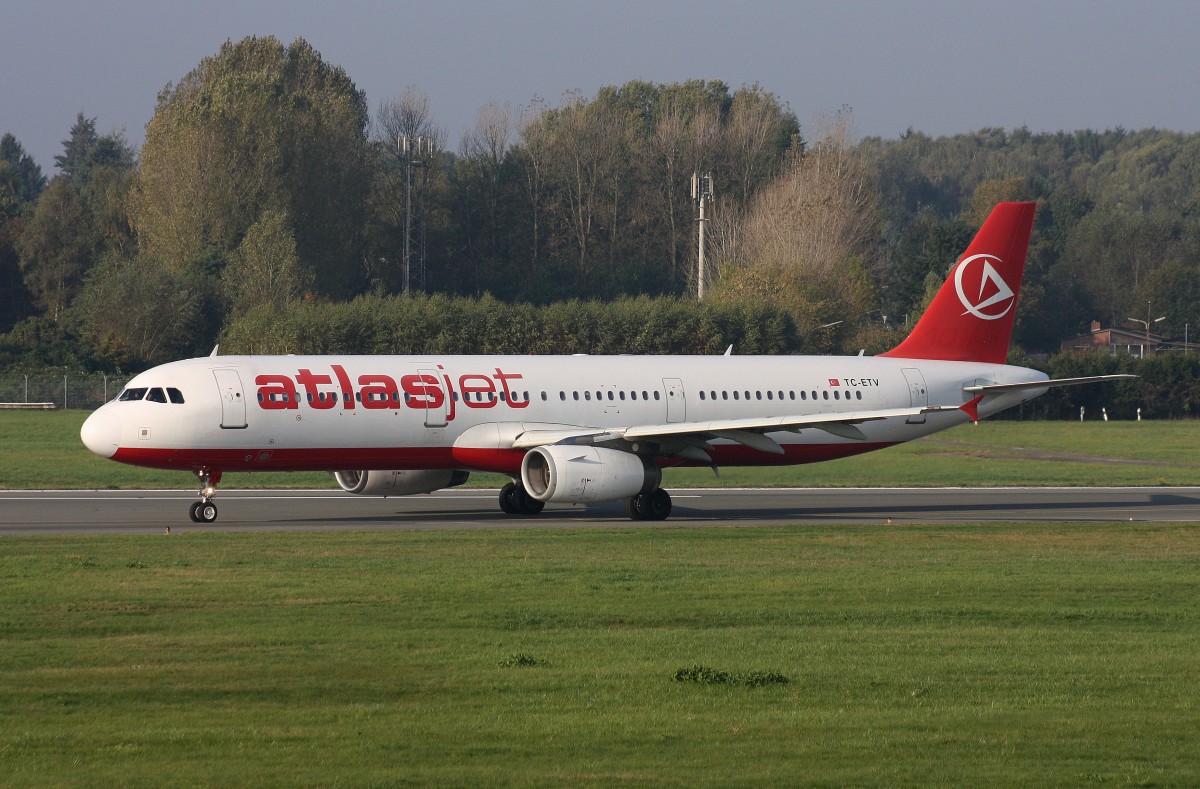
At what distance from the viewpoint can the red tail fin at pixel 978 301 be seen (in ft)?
138

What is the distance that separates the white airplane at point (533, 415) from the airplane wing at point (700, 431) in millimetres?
47

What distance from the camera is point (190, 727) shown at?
42.7 feet

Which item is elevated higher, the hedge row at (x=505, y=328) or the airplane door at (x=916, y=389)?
the hedge row at (x=505, y=328)

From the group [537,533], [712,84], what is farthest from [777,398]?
[712,84]

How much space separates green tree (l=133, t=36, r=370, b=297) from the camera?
115 m

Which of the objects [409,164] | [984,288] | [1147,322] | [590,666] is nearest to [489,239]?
[409,164]

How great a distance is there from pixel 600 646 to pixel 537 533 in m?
13.5

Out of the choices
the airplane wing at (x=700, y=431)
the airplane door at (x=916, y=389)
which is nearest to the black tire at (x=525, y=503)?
the airplane wing at (x=700, y=431)

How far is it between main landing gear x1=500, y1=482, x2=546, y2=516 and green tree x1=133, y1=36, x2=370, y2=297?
75583 millimetres

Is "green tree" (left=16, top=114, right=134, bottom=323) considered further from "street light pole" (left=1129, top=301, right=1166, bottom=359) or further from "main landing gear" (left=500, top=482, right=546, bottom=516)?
"main landing gear" (left=500, top=482, right=546, bottom=516)

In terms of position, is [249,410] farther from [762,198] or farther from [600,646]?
[762,198]

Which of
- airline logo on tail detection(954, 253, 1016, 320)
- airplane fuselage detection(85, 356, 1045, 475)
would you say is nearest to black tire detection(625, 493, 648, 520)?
airplane fuselage detection(85, 356, 1045, 475)

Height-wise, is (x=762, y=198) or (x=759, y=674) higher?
(x=762, y=198)

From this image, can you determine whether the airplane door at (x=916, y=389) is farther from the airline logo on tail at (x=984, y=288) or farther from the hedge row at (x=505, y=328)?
the hedge row at (x=505, y=328)
